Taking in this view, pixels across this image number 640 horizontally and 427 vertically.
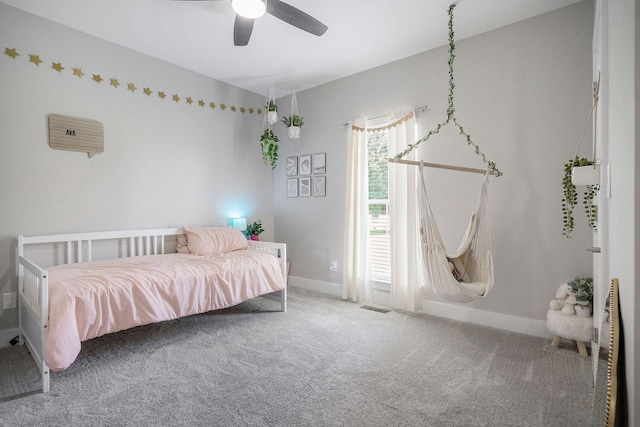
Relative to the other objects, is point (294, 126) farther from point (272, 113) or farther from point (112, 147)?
point (112, 147)

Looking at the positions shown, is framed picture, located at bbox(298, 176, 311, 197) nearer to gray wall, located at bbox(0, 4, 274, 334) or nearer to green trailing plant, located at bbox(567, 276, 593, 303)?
gray wall, located at bbox(0, 4, 274, 334)

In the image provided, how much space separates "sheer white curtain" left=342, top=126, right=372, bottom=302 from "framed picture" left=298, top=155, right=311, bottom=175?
65 centimetres

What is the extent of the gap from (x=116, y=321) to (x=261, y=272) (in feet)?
4.07

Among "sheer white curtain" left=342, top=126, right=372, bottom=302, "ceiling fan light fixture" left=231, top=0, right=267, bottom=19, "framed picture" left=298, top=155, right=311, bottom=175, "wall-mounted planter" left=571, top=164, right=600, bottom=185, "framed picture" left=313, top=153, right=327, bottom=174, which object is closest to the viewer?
"wall-mounted planter" left=571, top=164, right=600, bottom=185

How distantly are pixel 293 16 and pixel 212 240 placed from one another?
2.23 metres

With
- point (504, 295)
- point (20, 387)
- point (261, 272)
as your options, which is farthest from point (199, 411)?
point (504, 295)

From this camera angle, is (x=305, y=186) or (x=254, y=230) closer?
(x=254, y=230)

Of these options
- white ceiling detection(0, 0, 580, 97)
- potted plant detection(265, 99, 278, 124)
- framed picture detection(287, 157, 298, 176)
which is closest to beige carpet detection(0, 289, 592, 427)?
framed picture detection(287, 157, 298, 176)

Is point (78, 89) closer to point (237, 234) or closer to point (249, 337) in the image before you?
point (237, 234)

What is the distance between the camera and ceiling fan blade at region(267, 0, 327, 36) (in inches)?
84.2

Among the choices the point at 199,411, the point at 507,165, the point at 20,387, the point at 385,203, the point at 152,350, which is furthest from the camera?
the point at 385,203

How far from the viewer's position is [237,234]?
12.3 ft

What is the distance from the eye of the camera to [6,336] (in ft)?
8.42

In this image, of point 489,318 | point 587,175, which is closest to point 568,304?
point 489,318
